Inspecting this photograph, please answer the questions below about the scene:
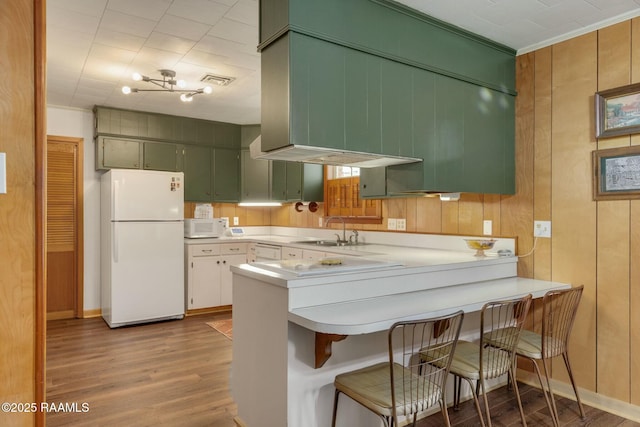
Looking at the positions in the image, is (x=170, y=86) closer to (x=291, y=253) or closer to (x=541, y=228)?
(x=291, y=253)

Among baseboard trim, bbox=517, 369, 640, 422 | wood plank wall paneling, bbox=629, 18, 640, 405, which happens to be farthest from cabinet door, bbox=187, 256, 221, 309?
wood plank wall paneling, bbox=629, 18, 640, 405

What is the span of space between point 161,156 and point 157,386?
118 inches

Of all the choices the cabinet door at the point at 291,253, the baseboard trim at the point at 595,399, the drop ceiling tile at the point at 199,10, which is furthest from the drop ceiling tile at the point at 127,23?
the baseboard trim at the point at 595,399

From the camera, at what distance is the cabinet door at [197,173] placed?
5250 millimetres

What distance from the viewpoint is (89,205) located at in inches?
195

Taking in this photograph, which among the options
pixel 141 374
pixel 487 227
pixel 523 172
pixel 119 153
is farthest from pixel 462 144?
pixel 119 153

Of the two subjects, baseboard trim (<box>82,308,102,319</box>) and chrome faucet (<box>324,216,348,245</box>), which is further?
baseboard trim (<box>82,308,102,319</box>)

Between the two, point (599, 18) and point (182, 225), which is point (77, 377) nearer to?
point (182, 225)

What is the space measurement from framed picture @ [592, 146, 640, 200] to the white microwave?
4143mm

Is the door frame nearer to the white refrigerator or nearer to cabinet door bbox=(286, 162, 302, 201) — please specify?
the white refrigerator

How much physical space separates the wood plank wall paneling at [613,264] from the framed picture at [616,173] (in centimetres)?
5

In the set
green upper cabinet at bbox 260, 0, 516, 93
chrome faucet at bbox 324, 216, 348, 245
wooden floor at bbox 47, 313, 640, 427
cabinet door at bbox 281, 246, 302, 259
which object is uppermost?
green upper cabinet at bbox 260, 0, 516, 93

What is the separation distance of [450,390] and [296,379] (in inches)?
47.9

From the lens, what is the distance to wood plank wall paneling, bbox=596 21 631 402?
2594 millimetres
